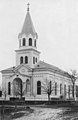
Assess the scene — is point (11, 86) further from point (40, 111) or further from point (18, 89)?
point (40, 111)

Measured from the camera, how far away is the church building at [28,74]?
230 ft

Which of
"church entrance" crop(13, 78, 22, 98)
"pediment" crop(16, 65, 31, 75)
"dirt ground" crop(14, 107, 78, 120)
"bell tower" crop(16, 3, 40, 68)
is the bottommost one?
"dirt ground" crop(14, 107, 78, 120)

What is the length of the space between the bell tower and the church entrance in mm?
A: 4979

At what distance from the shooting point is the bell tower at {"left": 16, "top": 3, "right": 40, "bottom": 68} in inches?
2867

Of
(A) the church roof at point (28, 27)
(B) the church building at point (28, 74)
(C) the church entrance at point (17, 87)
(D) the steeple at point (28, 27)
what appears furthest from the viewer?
(A) the church roof at point (28, 27)

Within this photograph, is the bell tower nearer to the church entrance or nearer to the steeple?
the steeple

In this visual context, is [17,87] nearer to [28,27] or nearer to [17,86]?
[17,86]

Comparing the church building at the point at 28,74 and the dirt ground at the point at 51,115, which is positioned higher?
the church building at the point at 28,74

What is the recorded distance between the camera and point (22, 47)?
73812 mm

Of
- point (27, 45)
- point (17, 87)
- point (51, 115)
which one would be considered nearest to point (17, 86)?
point (17, 87)

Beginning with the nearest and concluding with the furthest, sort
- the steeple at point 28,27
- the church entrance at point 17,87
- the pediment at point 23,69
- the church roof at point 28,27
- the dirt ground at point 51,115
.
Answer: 1. the dirt ground at point 51,115
2. the church entrance at point 17,87
3. the pediment at point 23,69
4. the steeple at point 28,27
5. the church roof at point 28,27

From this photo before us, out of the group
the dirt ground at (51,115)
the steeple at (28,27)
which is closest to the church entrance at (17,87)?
the steeple at (28,27)

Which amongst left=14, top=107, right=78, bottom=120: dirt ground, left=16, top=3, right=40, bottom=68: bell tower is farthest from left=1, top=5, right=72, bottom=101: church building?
left=14, top=107, right=78, bottom=120: dirt ground

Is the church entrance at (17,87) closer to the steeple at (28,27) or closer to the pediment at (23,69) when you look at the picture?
the pediment at (23,69)
